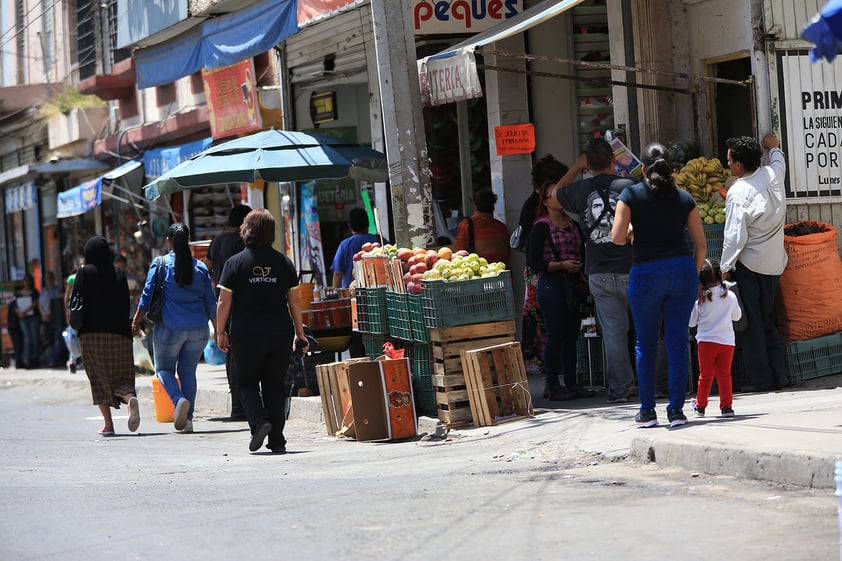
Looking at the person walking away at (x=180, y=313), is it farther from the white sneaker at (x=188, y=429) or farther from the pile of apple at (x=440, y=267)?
the pile of apple at (x=440, y=267)

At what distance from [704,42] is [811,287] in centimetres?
279

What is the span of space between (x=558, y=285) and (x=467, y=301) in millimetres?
1075

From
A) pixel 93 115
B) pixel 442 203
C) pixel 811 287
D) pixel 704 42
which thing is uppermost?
pixel 93 115

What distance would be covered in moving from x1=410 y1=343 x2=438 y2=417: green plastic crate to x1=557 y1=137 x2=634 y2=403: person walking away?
143 cm

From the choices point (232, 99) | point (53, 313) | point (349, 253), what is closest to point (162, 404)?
point (349, 253)

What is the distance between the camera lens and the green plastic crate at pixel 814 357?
35.0 ft

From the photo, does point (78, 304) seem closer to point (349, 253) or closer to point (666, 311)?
point (349, 253)

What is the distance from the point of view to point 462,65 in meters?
11.4

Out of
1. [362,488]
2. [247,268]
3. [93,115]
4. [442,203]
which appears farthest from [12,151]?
[362,488]

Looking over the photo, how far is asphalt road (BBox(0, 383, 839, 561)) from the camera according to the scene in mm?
5840

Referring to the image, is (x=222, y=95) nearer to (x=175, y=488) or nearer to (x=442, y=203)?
(x=442, y=203)

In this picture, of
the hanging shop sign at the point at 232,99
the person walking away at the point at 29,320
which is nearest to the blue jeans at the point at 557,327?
the hanging shop sign at the point at 232,99

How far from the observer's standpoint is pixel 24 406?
1756 cm

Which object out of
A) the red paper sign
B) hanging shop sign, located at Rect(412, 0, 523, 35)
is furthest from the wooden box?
hanging shop sign, located at Rect(412, 0, 523, 35)
